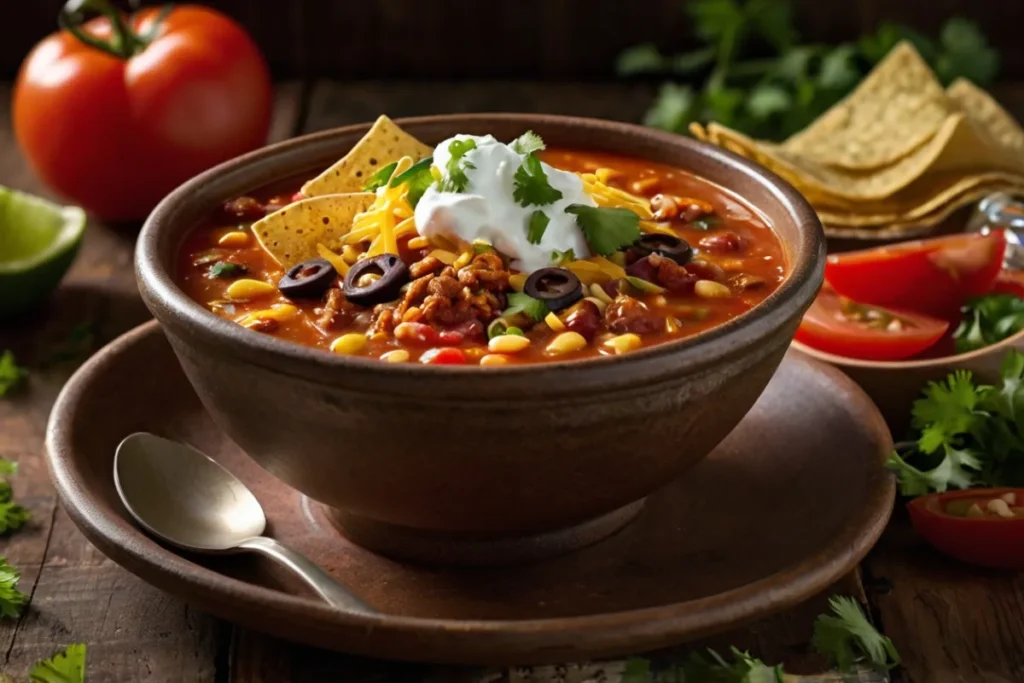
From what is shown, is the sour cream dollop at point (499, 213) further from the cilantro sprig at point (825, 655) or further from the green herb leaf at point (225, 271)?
the cilantro sprig at point (825, 655)

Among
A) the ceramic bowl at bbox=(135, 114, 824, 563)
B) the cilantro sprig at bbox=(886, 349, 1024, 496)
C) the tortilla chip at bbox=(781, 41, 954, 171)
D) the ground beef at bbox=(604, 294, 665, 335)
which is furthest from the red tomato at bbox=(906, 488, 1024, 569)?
the tortilla chip at bbox=(781, 41, 954, 171)

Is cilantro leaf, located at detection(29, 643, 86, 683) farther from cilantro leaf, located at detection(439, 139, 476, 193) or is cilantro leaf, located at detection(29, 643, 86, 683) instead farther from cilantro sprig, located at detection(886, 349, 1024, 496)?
cilantro sprig, located at detection(886, 349, 1024, 496)

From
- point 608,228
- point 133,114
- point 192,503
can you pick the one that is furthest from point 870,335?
point 133,114

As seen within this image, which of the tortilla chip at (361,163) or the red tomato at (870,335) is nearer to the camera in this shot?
the tortilla chip at (361,163)

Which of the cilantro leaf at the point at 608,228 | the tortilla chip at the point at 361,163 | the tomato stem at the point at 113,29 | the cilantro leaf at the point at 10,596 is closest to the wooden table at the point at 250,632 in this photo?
the cilantro leaf at the point at 10,596

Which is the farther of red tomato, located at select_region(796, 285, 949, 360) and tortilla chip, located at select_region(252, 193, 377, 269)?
red tomato, located at select_region(796, 285, 949, 360)

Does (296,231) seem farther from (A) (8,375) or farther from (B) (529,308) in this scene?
(A) (8,375)

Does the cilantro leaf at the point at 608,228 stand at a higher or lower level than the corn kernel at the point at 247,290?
higher

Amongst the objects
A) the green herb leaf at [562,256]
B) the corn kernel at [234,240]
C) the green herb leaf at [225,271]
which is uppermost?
the green herb leaf at [562,256]
